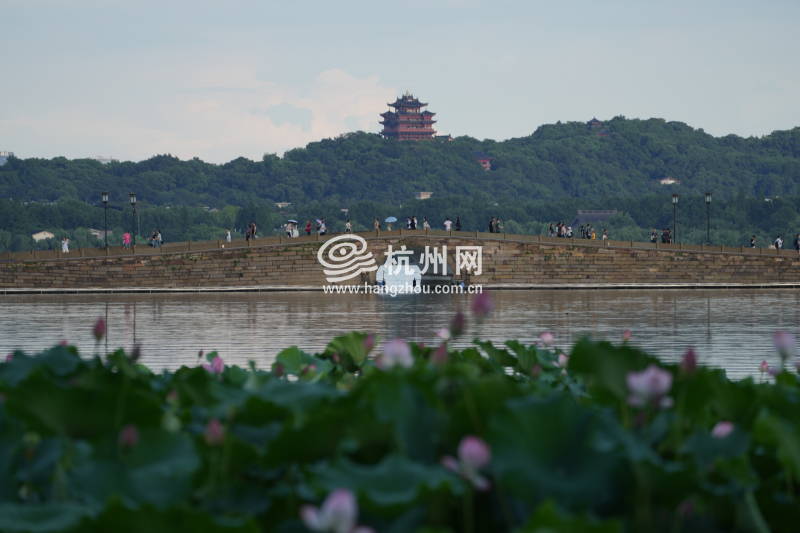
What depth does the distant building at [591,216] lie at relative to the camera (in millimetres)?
96125

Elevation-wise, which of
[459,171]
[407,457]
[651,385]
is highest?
[459,171]

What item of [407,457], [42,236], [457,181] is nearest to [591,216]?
[457,181]

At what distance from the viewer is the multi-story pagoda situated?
5354 inches

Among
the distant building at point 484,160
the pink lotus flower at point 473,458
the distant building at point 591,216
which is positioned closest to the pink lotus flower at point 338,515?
the pink lotus flower at point 473,458

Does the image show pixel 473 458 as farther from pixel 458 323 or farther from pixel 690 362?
pixel 690 362

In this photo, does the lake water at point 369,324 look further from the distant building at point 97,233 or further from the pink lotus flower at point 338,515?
the distant building at point 97,233

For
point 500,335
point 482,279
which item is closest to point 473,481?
point 500,335

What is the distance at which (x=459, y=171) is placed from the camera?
124500 mm

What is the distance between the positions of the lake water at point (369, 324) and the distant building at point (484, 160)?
318 feet

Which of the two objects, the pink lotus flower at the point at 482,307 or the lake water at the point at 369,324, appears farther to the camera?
the lake water at the point at 369,324

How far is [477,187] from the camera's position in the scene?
12144 centimetres

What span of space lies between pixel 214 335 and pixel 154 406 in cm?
1406

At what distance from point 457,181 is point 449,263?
257 feet

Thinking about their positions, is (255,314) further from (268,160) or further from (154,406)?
(268,160)
